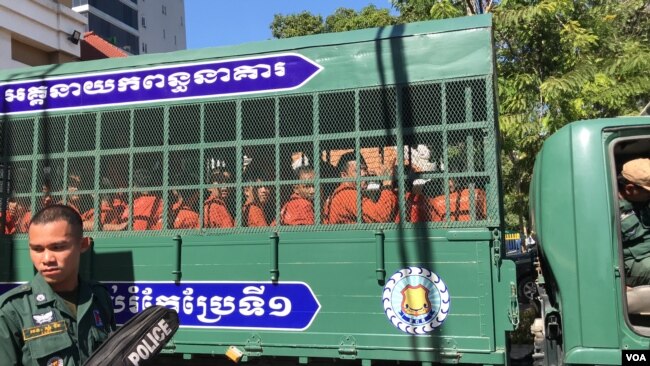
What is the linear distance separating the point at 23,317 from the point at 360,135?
7.70 ft

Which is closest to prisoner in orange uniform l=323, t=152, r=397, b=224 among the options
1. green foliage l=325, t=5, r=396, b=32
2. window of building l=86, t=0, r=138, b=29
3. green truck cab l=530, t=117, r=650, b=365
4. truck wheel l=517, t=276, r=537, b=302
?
green truck cab l=530, t=117, r=650, b=365

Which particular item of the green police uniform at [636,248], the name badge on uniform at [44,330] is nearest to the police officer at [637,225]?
the green police uniform at [636,248]

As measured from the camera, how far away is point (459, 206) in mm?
3578

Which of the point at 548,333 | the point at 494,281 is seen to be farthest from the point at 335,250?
the point at 548,333

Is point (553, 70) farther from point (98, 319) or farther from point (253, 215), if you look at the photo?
point (98, 319)

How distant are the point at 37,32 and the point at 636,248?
42.5ft

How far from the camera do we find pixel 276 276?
3.74 meters

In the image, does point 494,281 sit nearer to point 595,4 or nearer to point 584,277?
point 584,277

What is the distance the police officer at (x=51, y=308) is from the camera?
189 cm

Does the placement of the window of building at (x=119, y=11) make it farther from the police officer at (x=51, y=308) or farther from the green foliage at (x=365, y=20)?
the police officer at (x=51, y=308)

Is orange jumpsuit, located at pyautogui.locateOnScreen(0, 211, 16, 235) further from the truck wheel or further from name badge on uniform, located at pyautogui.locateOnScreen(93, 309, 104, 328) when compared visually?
the truck wheel

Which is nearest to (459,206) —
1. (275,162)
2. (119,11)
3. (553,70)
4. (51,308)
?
(275,162)

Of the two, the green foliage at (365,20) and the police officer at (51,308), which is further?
the green foliage at (365,20)

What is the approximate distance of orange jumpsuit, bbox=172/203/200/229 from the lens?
13.3 feet
